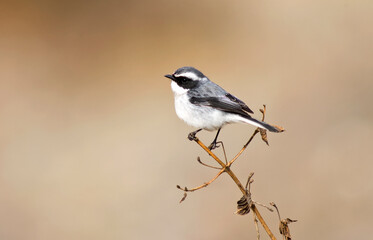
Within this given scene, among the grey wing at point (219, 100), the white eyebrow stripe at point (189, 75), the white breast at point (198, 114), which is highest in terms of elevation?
the white eyebrow stripe at point (189, 75)

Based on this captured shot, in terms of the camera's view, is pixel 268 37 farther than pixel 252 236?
Yes

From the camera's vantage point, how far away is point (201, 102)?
374cm

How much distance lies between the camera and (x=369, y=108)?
7633 millimetres

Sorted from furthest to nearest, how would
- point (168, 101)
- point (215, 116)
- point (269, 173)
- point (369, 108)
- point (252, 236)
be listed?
point (168, 101), point (369, 108), point (269, 173), point (252, 236), point (215, 116)

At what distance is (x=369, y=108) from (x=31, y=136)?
506 cm

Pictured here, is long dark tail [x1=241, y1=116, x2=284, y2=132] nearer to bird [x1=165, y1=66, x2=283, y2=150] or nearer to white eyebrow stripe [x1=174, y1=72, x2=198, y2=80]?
bird [x1=165, y1=66, x2=283, y2=150]

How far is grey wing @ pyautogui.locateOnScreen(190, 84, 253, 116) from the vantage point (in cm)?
337

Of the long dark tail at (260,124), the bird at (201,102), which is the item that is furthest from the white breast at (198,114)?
the long dark tail at (260,124)

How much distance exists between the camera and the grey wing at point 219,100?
337cm

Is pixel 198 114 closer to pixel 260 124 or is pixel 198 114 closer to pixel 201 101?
pixel 201 101

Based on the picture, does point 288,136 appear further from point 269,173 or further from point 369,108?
point 369,108

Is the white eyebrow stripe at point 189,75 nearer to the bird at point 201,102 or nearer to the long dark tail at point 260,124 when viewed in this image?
the bird at point 201,102

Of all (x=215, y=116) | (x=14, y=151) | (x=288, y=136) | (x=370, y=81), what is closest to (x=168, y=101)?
(x=288, y=136)

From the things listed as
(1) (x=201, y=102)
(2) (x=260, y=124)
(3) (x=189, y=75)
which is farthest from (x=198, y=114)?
(2) (x=260, y=124)
